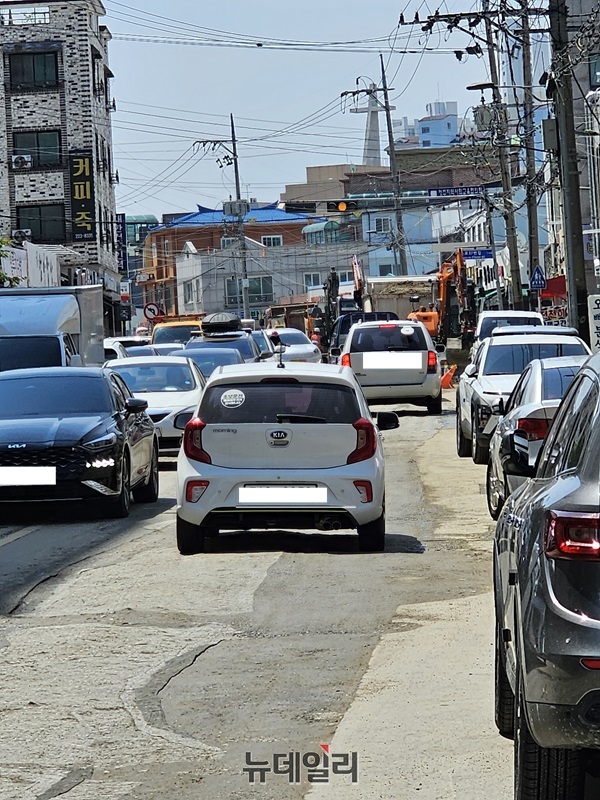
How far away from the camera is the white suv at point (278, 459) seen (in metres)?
11.6

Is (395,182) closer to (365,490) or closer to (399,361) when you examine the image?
(399,361)

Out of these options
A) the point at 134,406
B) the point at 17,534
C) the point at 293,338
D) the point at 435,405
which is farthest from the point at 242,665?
the point at 293,338

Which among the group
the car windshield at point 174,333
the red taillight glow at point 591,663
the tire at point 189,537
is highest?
the car windshield at point 174,333

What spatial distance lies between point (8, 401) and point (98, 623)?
703cm

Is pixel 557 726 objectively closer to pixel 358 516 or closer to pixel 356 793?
pixel 356 793

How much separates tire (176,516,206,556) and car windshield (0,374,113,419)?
3.88 m

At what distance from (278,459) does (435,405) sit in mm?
18939

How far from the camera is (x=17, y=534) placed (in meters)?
13.8

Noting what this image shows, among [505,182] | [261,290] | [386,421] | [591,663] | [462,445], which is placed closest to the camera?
[591,663]

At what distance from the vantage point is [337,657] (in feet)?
26.5

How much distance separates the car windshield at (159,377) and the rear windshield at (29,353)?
4.79 feet

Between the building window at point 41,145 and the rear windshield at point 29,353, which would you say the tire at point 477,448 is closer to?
the rear windshield at point 29,353

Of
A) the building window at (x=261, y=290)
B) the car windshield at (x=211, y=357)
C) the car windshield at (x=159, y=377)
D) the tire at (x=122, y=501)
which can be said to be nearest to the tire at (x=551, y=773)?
the tire at (x=122, y=501)

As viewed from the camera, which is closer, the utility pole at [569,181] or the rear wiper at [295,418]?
the rear wiper at [295,418]
